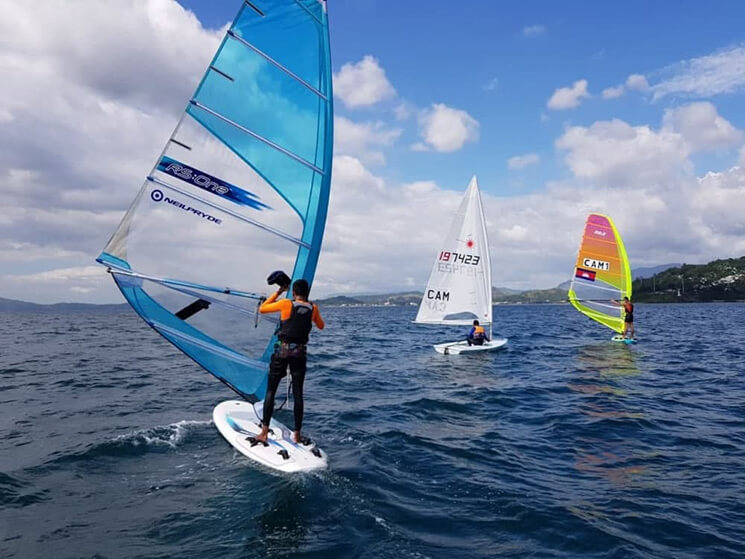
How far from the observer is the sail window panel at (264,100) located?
23.3ft

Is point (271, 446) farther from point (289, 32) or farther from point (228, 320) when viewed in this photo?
point (289, 32)

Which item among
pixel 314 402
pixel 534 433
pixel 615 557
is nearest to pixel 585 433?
pixel 534 433

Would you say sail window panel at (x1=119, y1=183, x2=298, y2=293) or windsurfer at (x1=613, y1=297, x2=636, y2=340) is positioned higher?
sail window panel at (x1=119, y1=183, x2=298, y2=293)

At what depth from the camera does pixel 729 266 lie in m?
142

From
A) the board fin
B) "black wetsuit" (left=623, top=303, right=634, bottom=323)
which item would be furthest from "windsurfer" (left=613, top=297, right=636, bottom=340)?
the board fin

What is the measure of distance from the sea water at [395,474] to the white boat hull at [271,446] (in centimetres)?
17

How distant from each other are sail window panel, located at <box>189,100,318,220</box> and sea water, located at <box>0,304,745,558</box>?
4.17 metres

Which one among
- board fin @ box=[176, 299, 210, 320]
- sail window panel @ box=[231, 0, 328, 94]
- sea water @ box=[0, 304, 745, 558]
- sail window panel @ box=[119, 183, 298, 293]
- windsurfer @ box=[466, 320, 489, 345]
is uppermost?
sail window panel @ box=[231, 0, 328, 94]

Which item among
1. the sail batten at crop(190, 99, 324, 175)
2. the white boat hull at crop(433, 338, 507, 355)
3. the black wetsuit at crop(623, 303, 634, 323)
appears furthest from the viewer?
the black wetsuit at crop(623, 303, 634, 323)

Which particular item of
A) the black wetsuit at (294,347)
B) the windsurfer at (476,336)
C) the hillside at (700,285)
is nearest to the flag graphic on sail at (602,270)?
the windsurfer at (476,336)

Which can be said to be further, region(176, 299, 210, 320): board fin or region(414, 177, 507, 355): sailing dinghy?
region(414, 177, 507, 355): sailing dinghy

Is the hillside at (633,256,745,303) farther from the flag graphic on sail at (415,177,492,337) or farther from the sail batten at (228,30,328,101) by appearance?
the sail batten at (228,30,328,101)

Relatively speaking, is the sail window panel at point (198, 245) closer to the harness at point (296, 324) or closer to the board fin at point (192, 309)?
the board fin at point (192, 309)

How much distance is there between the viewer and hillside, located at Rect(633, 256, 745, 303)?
128 metres
